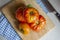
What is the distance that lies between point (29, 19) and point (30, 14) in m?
0.02

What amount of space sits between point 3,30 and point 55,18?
0.26 m

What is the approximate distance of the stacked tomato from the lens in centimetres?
92

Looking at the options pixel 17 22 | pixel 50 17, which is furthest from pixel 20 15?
pixel 50 17

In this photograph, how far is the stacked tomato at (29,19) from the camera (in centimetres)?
92

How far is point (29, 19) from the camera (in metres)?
0.92

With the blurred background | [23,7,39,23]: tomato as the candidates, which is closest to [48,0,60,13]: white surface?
the blurred background

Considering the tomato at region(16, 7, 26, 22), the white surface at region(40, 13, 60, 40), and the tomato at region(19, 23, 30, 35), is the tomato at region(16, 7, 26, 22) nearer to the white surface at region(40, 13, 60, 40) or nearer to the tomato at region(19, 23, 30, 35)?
the tomato at region(19, 23, 30, 35)

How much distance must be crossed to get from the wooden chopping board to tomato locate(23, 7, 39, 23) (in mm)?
67

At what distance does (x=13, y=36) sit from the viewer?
3.15 ft

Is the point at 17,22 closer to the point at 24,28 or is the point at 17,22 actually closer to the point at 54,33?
the point at 24,28

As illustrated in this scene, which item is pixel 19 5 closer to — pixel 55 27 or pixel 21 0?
pixel 21 0

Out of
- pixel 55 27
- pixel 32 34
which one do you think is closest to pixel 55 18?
pixel 55 27

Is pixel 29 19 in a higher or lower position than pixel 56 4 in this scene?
lower

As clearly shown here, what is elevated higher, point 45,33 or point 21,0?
point 21,0
